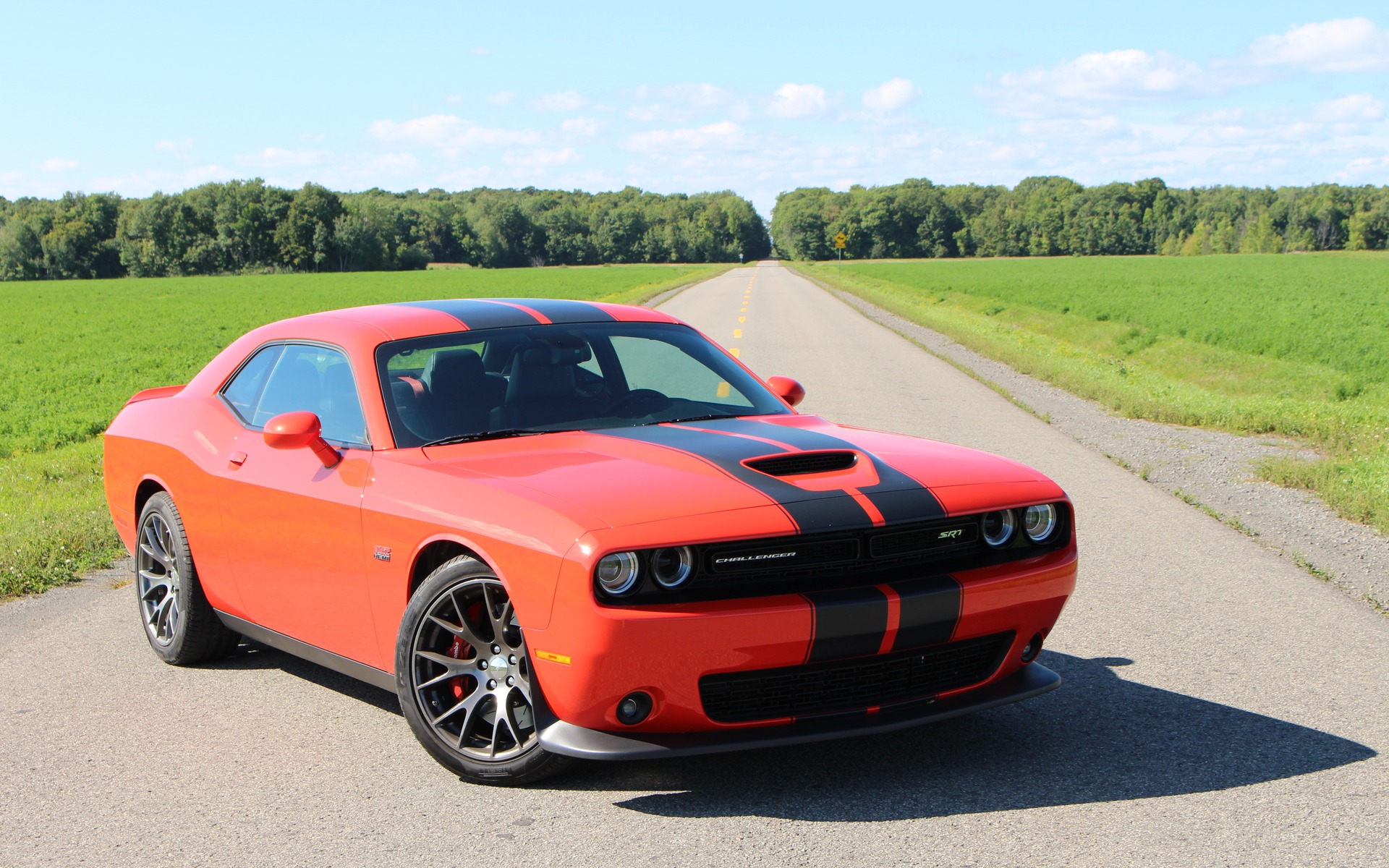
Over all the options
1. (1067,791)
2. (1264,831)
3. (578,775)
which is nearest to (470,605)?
(578,775)

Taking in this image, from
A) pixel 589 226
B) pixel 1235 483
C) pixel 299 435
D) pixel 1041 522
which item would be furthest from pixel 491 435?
pixel 589 226

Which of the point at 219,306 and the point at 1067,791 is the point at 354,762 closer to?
the point at 1067,791

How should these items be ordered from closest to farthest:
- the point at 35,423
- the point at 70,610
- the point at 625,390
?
the point at 625,390
the point at 70,610
the point at 35,423

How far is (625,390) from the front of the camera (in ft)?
15.3

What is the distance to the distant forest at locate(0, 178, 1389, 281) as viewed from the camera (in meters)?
125

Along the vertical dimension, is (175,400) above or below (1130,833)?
above

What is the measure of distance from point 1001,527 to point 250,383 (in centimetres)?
308

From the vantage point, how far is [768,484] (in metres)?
3.46

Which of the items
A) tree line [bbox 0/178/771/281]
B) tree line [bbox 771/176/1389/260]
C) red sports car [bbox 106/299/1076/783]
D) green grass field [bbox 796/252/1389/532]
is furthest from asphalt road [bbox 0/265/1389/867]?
tree line [bbox 771/176/1389/260]

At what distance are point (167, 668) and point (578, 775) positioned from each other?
7.21ft

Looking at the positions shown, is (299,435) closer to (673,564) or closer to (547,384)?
(547,384)

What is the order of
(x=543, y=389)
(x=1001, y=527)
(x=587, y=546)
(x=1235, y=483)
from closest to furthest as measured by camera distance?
(x=587, y=546) < (x=1001, y=527) < (x=543, y=389) < (x=1235, y=483)

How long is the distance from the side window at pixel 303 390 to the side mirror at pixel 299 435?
111 millimetres

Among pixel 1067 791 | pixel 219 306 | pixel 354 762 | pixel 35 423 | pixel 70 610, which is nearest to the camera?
pixel 1067 791
